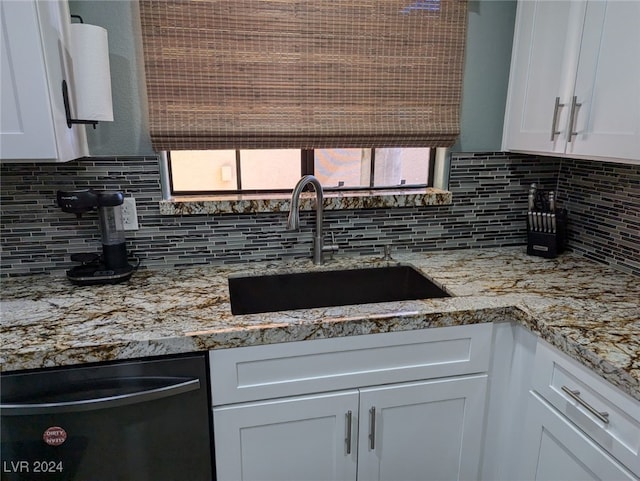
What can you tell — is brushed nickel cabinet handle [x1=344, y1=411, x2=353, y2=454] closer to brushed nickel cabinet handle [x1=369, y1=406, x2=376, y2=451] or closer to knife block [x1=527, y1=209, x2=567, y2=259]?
brushed nickel cabinet handle [x1=369, y1=406, x2=376, y2=451]

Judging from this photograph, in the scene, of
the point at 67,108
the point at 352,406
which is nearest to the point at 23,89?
the point at 67,108

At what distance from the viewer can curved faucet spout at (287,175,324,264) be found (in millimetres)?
1512

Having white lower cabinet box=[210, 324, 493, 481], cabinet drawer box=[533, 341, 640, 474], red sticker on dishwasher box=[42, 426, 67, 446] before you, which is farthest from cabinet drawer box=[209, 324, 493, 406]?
red sticker on dishwasher box=[42, 426, 67, 446]

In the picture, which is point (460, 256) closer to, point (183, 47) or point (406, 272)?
point (406, 272)

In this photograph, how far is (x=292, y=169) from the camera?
1831 mm

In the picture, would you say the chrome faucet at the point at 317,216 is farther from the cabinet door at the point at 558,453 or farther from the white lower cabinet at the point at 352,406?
the cabinet door at the point at 558,453

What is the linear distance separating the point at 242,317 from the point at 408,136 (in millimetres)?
950

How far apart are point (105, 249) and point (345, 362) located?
36.1 inches

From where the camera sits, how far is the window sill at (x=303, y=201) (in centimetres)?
160

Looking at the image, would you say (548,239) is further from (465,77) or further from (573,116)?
(465,77)

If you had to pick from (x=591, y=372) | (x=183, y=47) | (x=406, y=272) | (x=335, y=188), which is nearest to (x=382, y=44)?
(x=335, y=188)

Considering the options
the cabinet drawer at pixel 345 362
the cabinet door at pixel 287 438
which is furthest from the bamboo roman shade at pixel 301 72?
the cabinet door at pixel 287 438

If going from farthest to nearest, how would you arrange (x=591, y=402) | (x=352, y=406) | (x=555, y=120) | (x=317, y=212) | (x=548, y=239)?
(x=548, y=239)
(x=317, y=212)
(x=555, y=120)
(x=352, y=406)
(x=591, y=402)

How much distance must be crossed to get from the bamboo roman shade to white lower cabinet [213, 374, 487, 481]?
35.3 inches
